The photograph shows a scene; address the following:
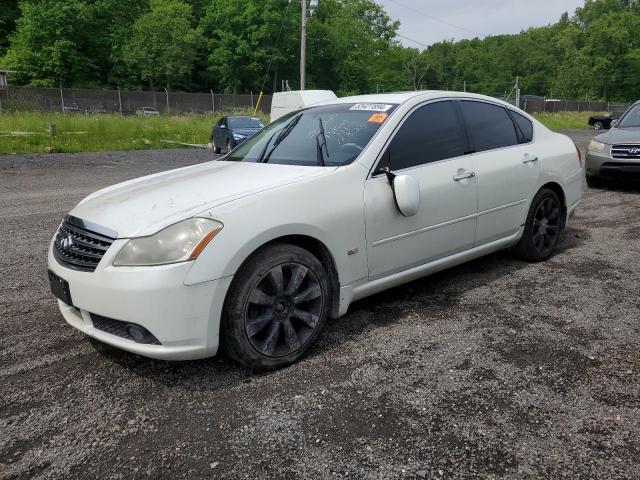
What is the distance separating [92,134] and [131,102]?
1829 cm

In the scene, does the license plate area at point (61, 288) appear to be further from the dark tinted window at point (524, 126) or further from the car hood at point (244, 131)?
the car hood at point (244, 131)

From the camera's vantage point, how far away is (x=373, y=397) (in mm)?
2668

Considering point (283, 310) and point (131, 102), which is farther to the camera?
point (131, 102)

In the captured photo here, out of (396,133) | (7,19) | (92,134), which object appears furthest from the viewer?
(7,19)

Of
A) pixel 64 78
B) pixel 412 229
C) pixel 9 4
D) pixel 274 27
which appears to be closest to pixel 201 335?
pixel 412 229

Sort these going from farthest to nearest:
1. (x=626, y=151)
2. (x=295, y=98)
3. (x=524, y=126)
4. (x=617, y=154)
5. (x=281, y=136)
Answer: (x=295, y=98)
(x=617, y=154)
(x=626, y=151)
(x=524, y=126)
(x=281, y=136)

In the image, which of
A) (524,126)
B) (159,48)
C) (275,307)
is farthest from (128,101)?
(275,307)

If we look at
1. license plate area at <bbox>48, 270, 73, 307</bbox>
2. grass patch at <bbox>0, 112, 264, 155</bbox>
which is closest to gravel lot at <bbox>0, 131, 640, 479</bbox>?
license plate area at <bbox>48, 270, 73, 307</bbox>

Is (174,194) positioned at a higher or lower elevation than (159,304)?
higher

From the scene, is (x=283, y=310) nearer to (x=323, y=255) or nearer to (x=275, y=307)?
(x=275, y=307)

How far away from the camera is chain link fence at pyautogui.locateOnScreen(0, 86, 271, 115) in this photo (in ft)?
107

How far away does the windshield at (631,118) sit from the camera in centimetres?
937

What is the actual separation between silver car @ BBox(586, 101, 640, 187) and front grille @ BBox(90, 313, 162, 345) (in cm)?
856

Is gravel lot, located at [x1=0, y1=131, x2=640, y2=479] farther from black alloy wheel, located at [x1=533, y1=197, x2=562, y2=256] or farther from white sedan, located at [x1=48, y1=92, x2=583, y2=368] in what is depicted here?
black alloy wheel, located at [x1=533, y1=197, x2=562, y2=256]
